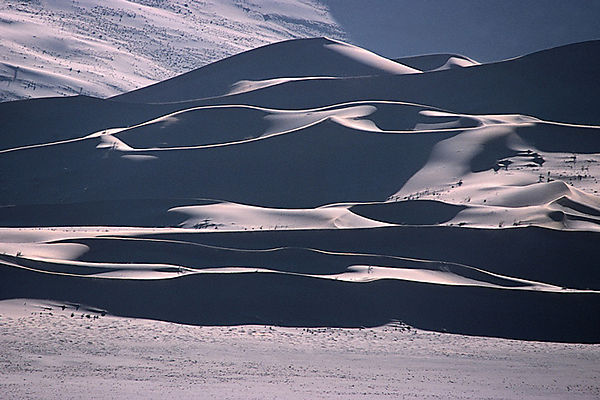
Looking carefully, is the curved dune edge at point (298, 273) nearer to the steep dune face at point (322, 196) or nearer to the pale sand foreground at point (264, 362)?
the steep dune face at point (322, 196)

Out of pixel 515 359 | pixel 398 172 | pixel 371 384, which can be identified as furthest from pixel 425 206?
pixel 371 384

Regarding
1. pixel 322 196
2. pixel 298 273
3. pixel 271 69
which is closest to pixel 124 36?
pixel 271 69

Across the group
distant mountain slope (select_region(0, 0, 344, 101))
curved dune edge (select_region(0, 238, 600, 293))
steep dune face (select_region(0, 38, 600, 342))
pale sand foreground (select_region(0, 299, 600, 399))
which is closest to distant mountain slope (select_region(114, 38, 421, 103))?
steep dune face (select_region(0, 38, 600, 342))

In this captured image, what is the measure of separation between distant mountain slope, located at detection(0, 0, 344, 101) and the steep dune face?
24.9ft

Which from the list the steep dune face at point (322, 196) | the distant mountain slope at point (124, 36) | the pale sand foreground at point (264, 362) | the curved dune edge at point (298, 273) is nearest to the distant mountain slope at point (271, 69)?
the steep dune face at point (322, 196)

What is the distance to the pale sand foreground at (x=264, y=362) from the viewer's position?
1049 centimetres

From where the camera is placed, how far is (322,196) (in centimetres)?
2322

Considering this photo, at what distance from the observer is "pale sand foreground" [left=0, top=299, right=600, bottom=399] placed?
10492 mm

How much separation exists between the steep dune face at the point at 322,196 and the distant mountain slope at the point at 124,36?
7585 mm

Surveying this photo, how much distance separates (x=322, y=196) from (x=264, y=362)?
11.6 meters

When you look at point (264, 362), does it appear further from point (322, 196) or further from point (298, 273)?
point (322, 196)

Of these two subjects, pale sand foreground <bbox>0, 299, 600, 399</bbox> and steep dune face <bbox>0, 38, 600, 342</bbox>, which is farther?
steep dune face <bbox>0, 38, 600, 342</bbox>

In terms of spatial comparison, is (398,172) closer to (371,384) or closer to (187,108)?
(187,108)

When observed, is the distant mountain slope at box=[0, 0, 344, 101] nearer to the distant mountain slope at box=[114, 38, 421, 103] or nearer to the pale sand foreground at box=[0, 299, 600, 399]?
the distant mountain slope at box=[114, 38, 421, 103]
